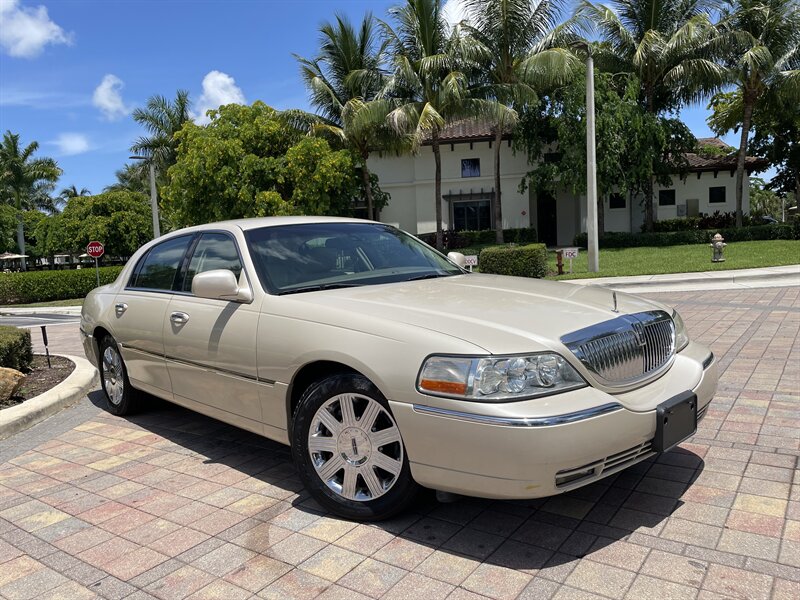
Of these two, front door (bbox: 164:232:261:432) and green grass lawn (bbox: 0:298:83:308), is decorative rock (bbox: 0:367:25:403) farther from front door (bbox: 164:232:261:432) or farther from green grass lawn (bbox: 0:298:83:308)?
green grass lawn (bbox: 0:298:83:308)

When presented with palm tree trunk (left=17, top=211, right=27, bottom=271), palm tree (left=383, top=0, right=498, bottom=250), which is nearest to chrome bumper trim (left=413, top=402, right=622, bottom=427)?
palm tree (left=383, top=0, right=498, bottom=250)

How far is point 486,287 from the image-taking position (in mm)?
3826

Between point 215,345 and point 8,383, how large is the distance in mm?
2797

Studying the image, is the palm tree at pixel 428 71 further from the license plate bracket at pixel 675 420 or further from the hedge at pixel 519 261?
the license plate bracket at pixel 675 420

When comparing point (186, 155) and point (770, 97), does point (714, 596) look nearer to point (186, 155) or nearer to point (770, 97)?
point (186, 155)

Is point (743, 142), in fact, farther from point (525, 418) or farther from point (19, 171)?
point (19, 171)

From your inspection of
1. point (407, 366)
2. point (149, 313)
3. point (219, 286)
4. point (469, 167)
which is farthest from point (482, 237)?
point (407, 366)

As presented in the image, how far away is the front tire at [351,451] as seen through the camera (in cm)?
304

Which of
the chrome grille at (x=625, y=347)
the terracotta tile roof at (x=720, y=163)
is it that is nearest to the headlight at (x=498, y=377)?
the chrome grille at (x=625, y=347)

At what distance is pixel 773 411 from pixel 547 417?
3069mm

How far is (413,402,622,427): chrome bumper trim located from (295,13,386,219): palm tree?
23390 mm

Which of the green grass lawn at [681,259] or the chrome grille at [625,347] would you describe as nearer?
the chrome grille at [625,347]

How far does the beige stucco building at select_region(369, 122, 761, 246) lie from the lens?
32406mm

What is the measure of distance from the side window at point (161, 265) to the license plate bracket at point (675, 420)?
3.44 metres
